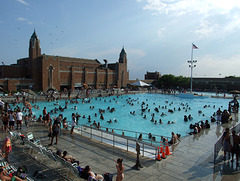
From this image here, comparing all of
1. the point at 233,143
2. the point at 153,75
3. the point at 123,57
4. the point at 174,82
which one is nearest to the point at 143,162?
the point at 233,143

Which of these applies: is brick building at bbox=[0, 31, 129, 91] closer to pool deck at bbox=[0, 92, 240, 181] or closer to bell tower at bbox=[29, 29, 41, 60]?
bell tower at bbox=[29, 29, 41, 60]

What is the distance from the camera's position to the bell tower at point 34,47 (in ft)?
169

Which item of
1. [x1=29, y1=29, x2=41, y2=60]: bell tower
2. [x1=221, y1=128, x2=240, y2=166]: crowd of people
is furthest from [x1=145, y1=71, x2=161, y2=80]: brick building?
[x1=221, y1=128, x2=240, y2=166]: crowd of people

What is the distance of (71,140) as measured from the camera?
10336 millimetres

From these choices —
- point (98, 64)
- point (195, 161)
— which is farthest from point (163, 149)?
point (98, 64)

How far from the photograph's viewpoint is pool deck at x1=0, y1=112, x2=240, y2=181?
21.5 ft

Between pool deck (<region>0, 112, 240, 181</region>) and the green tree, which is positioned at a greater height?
the green tree

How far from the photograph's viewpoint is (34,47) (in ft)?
170

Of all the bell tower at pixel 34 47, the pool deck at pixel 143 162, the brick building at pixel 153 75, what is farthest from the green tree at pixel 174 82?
the pool deck at pixel 143 162

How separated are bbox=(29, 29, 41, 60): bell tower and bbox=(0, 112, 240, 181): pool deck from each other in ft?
154

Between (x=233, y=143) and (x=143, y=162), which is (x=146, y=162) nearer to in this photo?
(x=143, y=162)

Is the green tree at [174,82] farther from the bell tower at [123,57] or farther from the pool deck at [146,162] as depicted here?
the pool deck at [146,162]

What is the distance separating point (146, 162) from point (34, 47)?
53.9 m

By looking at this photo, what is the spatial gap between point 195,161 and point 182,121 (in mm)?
18355
